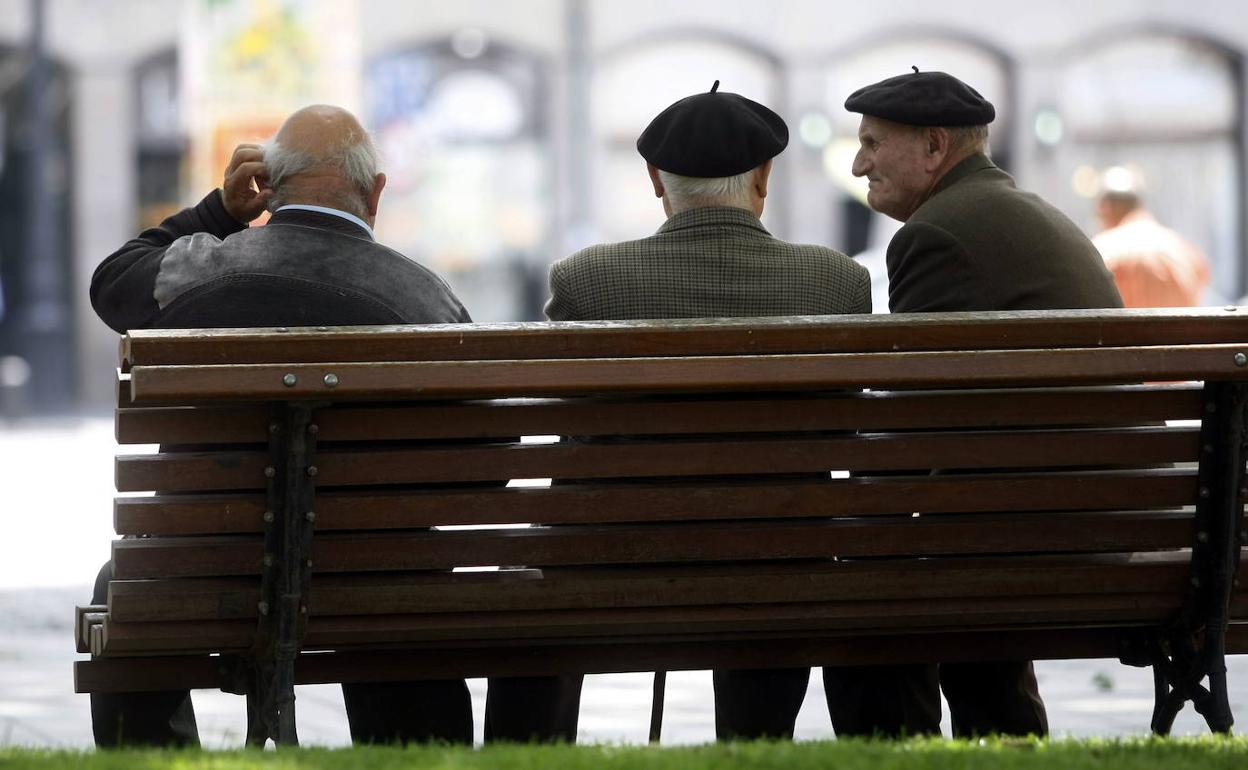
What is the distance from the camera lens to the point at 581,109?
2519 cm

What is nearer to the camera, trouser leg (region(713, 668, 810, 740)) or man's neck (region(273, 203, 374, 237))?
trouser leg (region(713, 668, 810, 740))

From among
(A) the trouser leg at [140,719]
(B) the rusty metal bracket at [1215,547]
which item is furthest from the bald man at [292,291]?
(B) the rusty metal bracket at [1215,547]

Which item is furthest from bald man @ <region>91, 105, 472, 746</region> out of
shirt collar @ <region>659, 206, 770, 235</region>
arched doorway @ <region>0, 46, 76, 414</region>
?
arched doorway @ <region>0, 46, 76, 414</region>

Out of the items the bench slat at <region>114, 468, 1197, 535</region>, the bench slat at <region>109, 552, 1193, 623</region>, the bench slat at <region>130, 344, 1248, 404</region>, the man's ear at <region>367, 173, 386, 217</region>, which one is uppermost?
the man's ear at <region>367, 173, 386, 217</region>

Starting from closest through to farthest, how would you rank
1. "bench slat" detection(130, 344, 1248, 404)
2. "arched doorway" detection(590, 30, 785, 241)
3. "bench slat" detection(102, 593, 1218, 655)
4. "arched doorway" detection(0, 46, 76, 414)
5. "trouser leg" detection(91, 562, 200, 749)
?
"bench slat" detection(130, 344, 1248, 404)
"bench slat" detection(102, 593, 1218, 655)
"trouser leg" detection(91, 562, 200, 749)
"arched doorway" detection(0, 46, 76, 414)
"arched doorway" detection(590, 30, 785, 241)

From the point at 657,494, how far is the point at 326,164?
122cm

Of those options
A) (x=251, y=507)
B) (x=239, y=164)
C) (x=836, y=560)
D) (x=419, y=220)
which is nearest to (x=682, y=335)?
(x=836, y=560)

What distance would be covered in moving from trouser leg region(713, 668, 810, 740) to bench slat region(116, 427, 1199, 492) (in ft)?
1.90

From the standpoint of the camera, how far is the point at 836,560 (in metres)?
4.08

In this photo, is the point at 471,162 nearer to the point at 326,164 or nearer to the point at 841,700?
the point at 326,164

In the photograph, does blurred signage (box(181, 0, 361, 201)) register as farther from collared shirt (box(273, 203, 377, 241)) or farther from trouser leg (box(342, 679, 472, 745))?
trouser leg (box(342, 679, 472, 745))

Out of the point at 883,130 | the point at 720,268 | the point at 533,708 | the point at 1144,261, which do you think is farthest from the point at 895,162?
the point at 1144,261

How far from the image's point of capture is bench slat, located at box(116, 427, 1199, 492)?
380 centimetres

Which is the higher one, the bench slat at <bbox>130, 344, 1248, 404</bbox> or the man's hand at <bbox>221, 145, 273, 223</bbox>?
the man's hand at <bbox>221, 145, 273, 223</bbox>
